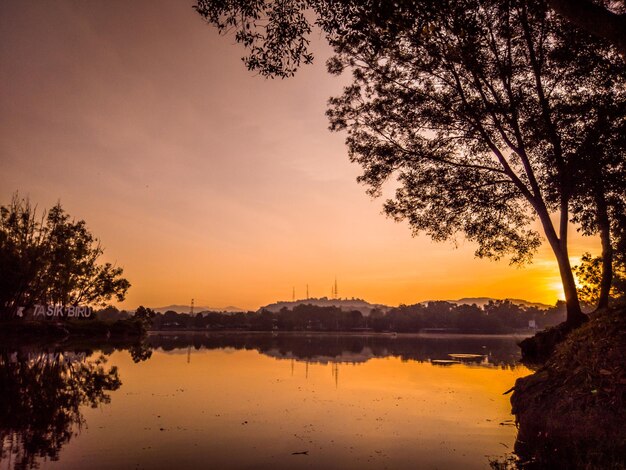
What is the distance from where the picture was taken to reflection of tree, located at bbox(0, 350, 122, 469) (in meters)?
7.98

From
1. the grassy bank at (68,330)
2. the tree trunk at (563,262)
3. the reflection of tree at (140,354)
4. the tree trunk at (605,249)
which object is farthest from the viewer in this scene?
the grassy bank at (68,330)

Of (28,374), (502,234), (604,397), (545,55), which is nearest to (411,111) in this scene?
(545,55)

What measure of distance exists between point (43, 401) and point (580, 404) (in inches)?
561

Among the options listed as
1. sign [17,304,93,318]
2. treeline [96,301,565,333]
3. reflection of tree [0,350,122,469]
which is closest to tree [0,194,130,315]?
sign [17,304,93,318]

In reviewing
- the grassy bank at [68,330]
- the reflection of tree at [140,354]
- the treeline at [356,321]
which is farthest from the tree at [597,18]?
the treeline at [356,321]

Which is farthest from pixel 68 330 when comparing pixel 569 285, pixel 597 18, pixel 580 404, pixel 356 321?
pixel 356 321

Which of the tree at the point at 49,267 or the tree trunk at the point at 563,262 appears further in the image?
the tree at the point at 49,267

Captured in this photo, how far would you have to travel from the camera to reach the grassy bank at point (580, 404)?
7.95 metres

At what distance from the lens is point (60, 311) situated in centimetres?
5803

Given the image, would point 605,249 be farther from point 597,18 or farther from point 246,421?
point 246,421

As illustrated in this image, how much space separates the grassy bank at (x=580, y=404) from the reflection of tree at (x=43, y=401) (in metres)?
9.24

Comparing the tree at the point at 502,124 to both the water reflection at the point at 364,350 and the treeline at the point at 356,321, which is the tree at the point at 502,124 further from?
the treeline at the point at 356,321

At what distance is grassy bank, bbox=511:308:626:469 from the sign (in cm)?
5804

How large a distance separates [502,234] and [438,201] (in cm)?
412
